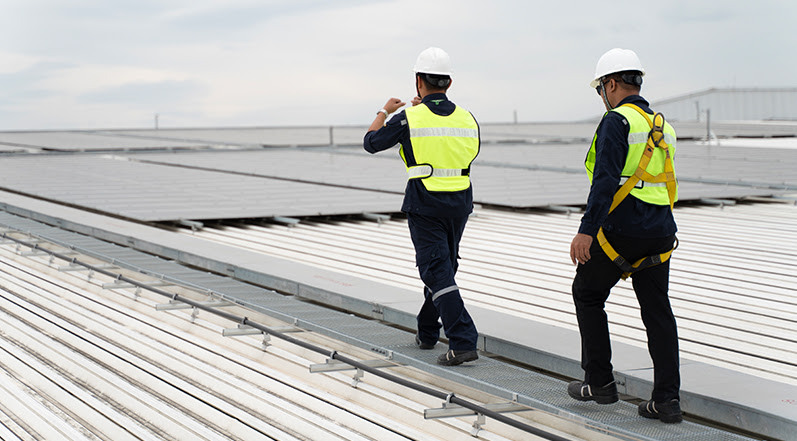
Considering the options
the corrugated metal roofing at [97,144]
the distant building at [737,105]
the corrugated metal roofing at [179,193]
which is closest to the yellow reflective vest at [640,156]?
the corrugated metal roofing at [179,193]

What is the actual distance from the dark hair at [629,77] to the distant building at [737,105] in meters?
39.6

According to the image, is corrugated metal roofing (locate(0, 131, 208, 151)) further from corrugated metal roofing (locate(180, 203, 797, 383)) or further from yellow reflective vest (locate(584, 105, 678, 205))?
yellow reflective vest (locate(584, 105, 678, 205))

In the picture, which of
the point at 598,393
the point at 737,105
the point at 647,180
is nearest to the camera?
the point at 647,180

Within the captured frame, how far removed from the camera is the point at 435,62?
4.86 meters

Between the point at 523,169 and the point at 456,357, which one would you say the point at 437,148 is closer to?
the point at 456,357

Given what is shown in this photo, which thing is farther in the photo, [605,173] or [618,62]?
[618,62]

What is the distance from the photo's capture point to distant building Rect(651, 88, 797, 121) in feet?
139

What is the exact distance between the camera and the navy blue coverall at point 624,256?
13.0ft

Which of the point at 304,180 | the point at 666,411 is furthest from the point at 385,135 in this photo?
the point at 304,180

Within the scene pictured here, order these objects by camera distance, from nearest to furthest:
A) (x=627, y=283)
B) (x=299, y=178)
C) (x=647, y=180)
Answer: (x=647, y=180) < (x=627, y=283) < (x=299, y=178)

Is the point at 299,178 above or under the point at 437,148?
under

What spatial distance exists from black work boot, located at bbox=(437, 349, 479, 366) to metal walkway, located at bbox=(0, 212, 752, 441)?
5 centimetres

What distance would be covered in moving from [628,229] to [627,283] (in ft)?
10.3

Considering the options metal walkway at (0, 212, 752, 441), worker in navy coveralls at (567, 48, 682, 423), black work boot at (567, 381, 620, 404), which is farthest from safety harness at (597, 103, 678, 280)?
metal walkway at (0, 212, 752, 441)
